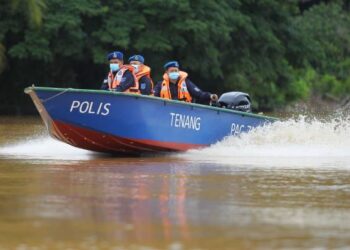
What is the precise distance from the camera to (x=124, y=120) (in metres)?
17.2

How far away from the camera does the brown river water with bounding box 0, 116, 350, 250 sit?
919 cm

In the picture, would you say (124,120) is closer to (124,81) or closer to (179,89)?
(124,81)

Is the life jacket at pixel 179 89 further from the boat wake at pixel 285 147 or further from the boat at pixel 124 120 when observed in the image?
the boat wake at pixel 285 147

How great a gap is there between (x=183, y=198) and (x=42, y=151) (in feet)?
24.8

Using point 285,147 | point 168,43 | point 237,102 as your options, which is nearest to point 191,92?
point 237,102

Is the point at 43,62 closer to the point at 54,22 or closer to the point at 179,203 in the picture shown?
the point at 54,22

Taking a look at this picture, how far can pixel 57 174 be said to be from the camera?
14.3 m

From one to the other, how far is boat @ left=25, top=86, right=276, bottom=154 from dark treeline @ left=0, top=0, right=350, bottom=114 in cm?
1589

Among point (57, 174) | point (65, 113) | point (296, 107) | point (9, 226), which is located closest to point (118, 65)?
point (65, 113)

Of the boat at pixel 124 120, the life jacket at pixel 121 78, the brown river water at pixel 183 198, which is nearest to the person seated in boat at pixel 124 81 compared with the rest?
the life jacket at pixel 121 78

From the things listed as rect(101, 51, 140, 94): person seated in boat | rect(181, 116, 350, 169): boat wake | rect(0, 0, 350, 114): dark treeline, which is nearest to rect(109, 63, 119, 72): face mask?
rect(101, 51, 140, 94): person seated in boat

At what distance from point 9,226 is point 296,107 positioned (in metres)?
40.7

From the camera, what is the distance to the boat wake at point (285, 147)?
1697 centimetres

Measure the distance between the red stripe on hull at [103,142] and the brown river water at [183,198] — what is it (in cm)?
18
